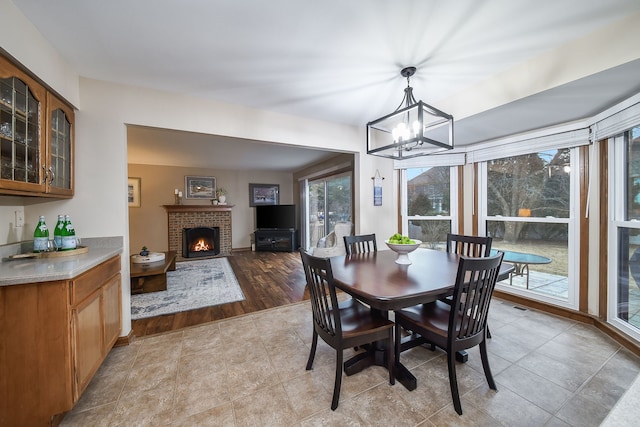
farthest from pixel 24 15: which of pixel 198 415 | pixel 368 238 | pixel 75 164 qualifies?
pixel 368 238

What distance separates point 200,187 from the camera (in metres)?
6.46

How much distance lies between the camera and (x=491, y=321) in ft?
8.45

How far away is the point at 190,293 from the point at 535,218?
183 inches

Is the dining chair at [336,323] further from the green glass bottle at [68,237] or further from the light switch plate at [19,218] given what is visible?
the light switch plate at [19,218]

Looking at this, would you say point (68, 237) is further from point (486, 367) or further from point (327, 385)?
point (486, 367)

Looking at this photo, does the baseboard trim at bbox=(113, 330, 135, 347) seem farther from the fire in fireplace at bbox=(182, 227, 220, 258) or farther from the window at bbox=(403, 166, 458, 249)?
the fire in fireplace at bbox=(182, 227, 220, 258)

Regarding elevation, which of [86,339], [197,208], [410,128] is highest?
[410,128]

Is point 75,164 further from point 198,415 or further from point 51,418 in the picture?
point 198,415

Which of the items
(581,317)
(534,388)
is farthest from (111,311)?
(581,317)

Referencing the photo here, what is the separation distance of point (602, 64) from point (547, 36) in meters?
0.39

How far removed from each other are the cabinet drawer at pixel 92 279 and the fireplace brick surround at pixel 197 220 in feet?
14.2

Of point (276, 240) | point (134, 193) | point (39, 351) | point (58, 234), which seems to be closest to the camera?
point (39, 351)

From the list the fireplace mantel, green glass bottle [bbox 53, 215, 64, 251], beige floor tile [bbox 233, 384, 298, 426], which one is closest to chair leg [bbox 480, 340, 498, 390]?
beige floor tile [bbox 233, 384, 298, 426]

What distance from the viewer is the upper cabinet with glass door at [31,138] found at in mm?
1422
